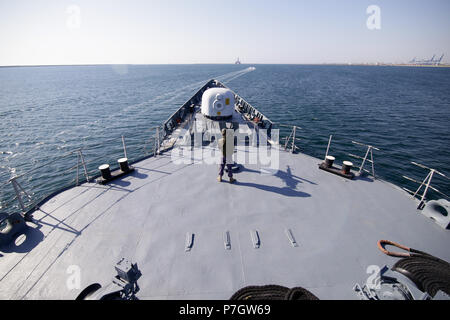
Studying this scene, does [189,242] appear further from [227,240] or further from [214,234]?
[227,240]

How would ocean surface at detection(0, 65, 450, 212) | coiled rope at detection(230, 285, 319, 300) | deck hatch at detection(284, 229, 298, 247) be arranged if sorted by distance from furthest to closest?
ocean surface at detection(0, 65, 450, 212) → deck hatch at detection(284, 229, 298, 247) → coiled rope at detection(230, 285, 319, 300)

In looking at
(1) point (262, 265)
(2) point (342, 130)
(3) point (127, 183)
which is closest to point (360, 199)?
(1) point (262, 265)

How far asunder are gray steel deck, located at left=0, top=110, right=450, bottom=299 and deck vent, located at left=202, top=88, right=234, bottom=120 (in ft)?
20.5

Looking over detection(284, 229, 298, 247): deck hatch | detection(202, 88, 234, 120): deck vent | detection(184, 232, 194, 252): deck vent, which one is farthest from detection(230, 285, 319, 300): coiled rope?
detection(202, 88, 234, 120): deck vent

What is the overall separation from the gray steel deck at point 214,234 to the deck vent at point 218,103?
6.26 metres

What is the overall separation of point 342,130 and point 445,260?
Answer: 23073 mm

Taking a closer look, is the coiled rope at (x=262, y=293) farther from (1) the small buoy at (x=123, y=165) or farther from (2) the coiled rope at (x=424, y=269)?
(1) the small buoy at (x=123, y=165)

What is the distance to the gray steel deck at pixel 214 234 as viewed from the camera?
174 inches

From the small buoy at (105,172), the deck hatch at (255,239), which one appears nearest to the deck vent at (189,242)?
the deck hatch at (255,239)

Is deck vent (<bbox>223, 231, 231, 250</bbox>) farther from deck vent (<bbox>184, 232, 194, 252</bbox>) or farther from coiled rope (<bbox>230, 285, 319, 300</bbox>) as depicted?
coiled rope (<bbox>230, 285, 319, 300</bbox>)

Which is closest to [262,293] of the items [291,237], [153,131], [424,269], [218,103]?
[291,237]

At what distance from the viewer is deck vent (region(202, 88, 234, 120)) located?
12.8m
